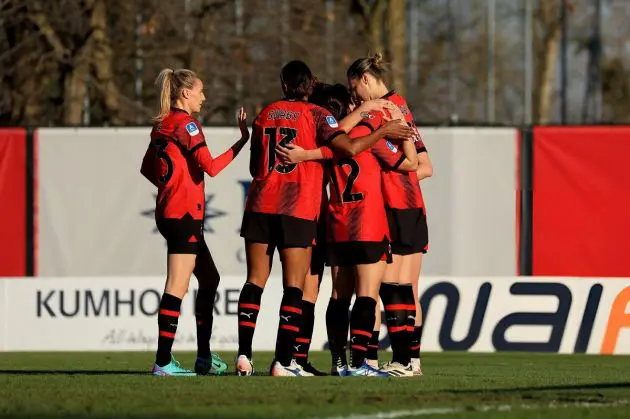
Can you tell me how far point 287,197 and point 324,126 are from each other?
0.51m

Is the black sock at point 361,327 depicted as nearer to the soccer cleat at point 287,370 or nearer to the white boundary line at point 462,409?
the soccer cleat at point 287,370

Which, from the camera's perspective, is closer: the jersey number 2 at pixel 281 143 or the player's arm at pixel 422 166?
the jersey number 2 at pixel 281 143

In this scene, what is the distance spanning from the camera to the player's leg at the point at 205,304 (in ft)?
35.9

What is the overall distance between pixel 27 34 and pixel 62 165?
4.69 m

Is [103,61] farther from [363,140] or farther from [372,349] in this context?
[363,140]

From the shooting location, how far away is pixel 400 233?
10812 mm

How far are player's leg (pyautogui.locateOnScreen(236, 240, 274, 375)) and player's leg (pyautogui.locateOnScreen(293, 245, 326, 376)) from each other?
37 centimetres

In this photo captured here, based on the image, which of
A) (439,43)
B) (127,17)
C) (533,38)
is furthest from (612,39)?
(127,17)

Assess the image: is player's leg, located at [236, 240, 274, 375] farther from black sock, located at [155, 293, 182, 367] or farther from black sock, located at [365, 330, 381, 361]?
black sock, located at [365, 330, 381, 361]

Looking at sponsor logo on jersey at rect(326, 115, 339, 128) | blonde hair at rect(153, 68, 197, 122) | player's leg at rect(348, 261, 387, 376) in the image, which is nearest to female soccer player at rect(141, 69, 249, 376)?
blonde hair at rect(153, 68, 197, 122)

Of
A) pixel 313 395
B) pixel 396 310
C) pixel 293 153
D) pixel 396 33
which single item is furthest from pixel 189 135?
pixel 396 33

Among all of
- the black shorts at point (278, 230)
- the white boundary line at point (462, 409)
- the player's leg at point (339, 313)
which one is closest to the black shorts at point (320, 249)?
the player's leg at point (339, 313)

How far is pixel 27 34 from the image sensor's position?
1008 inches

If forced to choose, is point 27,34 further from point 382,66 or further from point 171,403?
point 171,403
